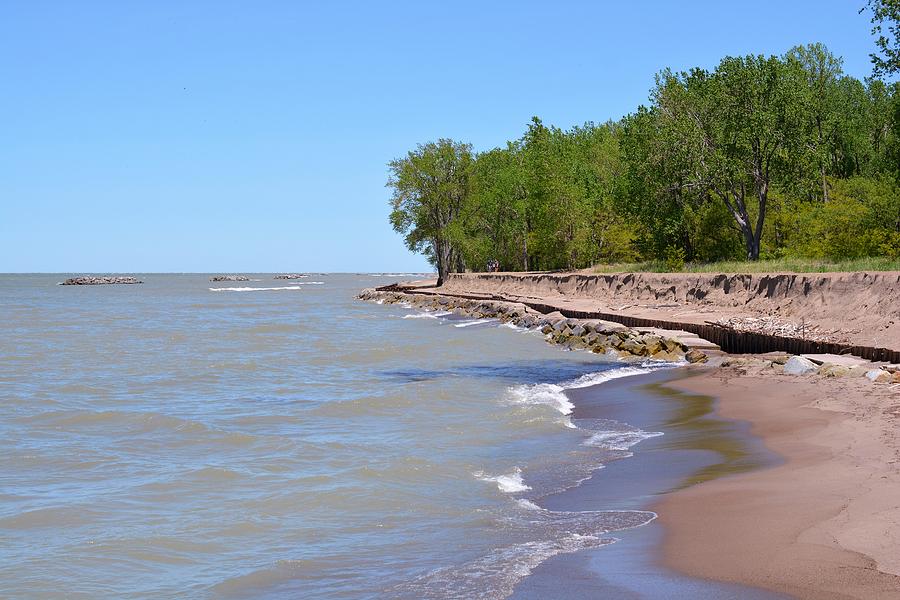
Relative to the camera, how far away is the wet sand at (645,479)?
6.57 m

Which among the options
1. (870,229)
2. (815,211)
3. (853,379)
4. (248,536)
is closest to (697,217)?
(815,211)

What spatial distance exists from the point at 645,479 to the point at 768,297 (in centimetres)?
2103

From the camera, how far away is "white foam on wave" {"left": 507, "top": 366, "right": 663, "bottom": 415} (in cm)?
1814

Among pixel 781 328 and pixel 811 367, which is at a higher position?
pixel 781 328

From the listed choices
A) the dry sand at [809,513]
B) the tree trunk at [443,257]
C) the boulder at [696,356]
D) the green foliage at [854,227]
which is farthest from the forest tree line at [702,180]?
the dry sand at [809,513]

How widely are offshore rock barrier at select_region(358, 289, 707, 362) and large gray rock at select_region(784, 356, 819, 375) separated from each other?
472cm

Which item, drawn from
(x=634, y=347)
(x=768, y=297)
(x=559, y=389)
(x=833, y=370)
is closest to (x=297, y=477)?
(x=559, y=389)

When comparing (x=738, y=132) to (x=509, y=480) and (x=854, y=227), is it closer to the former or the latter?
(x=854, y=227)

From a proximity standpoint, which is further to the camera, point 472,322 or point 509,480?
point 472,322

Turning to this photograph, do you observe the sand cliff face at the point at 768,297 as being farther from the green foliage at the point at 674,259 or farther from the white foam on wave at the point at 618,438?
the white foam on wave at the point at 618,438

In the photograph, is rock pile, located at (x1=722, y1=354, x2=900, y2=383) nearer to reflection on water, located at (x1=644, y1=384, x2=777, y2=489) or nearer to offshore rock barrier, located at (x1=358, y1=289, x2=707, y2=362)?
offshore rock barrier, located at (x1=358, y1=289, x2=707, y2=362)

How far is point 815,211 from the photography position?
40312 mm

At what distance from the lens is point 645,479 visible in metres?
10.7

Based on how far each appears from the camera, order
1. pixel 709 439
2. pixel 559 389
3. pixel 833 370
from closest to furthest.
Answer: pixel 709 439 < pixel 833 370 < pixel 559 389
